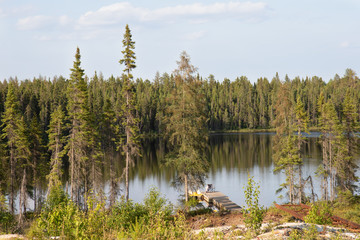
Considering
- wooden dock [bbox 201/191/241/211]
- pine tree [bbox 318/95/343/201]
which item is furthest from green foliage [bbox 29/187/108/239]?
pine tree [bbox 318/95/343/201]

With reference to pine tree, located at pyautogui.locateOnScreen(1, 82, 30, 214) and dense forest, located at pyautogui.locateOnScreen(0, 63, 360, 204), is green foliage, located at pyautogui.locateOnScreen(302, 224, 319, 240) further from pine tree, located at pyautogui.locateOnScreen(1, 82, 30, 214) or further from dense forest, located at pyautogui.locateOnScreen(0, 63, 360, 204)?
dense forest, located at pyautogui.locateOnScreen(0, 63, 360, 204)

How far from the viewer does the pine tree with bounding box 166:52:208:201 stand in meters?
27.5

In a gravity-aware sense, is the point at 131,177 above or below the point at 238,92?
below

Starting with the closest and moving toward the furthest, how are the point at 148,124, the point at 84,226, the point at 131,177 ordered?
the point at 84,226 < the point at 131,177 < the point at 148,124

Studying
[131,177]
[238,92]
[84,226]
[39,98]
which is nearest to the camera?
[84,226]

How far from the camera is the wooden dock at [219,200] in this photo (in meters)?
34.4

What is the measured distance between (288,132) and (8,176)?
93.7 feet

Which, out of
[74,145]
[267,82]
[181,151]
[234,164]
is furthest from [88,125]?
[267,82]

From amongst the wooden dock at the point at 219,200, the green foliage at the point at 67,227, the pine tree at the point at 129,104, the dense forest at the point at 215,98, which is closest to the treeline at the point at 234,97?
the dense forest at the point at 215,98

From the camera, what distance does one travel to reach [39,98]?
10012cm

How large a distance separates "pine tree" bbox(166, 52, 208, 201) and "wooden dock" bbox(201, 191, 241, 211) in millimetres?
7674

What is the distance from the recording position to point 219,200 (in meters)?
36.6

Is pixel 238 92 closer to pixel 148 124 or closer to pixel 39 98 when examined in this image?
pixel 148 124

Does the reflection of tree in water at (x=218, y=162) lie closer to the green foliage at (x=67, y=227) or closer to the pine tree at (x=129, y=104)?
the pine tree at (x=129, y=104)
